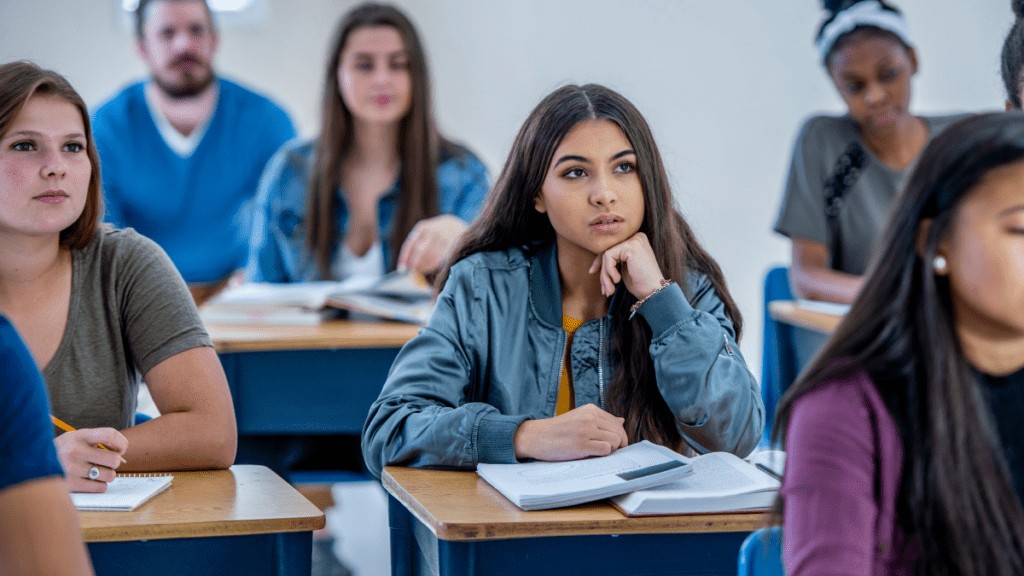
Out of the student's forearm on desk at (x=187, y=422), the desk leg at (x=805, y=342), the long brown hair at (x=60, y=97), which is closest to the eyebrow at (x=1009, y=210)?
the student's forearm on desk at (x=187, y=422)

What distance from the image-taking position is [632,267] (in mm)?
1889

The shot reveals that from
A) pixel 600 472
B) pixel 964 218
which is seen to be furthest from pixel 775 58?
pixel 964 218

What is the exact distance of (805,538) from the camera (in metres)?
1.09

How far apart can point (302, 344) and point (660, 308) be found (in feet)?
3.96

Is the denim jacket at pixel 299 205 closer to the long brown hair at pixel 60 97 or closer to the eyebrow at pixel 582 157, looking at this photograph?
the long brown hair at pixel 60 97

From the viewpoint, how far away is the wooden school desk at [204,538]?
1511 millimetres

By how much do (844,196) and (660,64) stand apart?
178 cm

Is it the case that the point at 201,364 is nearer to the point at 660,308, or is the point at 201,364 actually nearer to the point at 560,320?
the point at 560,320

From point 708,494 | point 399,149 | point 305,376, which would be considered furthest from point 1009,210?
point 399,149

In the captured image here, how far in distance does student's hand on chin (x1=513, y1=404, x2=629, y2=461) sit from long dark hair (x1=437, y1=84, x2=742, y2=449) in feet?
0.62

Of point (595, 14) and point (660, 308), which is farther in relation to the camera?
point (595, 14)

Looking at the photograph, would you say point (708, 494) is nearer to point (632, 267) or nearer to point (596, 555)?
point (596, 555)

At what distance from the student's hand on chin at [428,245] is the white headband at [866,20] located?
1.20 meters

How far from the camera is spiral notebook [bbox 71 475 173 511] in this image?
5.23 ft
